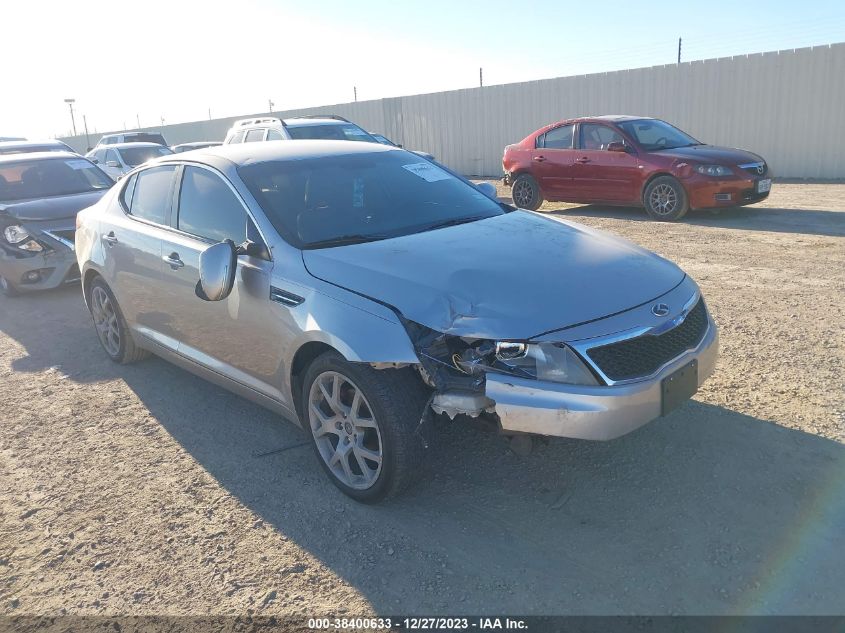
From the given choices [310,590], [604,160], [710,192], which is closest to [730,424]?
[310,590]

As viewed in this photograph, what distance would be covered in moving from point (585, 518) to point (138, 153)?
48.8 ft

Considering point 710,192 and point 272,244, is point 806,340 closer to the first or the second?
point 272,244

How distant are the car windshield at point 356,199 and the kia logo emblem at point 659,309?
1357 millimetres

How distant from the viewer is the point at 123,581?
2.93m

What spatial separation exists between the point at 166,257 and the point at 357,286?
1.77 metres

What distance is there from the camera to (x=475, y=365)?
9.93 feet

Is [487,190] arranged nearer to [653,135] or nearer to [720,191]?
[720,191]

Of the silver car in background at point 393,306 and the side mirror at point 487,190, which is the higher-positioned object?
the side mirror at point 487,190

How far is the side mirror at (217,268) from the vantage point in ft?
11.6

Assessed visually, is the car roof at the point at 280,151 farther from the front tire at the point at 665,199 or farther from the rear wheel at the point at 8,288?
the front tire at the point at 665,199

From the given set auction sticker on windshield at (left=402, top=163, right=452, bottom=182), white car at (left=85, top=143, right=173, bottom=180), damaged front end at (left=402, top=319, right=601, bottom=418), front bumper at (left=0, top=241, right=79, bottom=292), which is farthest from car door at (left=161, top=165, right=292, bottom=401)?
white car at (left=85, top=143, right=173, bottom=180)

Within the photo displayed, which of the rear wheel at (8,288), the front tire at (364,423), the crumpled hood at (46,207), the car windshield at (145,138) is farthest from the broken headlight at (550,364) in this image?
the car windshield at (145,138)

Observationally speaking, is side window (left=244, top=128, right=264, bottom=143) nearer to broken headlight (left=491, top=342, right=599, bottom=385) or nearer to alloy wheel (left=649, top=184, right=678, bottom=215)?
alloy wheel (left=649, top=184, right=678, bottom=215)

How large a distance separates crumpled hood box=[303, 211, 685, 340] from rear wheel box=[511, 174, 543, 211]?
28.0 ft
